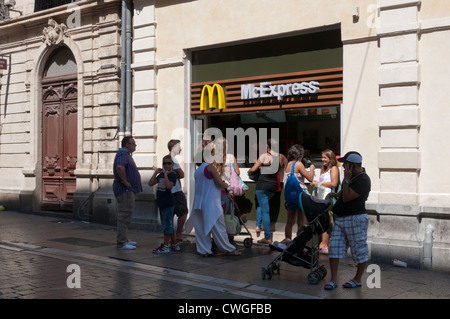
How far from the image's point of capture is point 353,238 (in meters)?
6.64

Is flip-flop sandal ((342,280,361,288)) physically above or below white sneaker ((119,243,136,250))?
below

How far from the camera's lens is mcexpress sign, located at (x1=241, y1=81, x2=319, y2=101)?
10062mm

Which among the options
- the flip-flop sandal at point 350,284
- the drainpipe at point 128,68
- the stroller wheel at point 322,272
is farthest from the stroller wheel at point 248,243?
the drainpipe at point 128,68

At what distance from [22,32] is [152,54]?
5.39 metres

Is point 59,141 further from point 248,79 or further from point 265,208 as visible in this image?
point 265,208

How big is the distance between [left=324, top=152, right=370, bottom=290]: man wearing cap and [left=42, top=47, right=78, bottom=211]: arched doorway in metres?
9.21

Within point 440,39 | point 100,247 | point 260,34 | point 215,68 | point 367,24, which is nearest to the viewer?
point 440,39

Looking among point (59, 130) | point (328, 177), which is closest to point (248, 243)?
point (328, 177)

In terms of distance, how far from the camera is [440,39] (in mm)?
8406

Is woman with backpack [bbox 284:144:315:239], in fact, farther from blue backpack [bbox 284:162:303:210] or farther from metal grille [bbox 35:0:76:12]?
metal grille [bbox 35:0:76:12]

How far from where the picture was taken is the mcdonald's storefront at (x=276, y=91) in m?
9.99

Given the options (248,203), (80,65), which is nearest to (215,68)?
(248,203)

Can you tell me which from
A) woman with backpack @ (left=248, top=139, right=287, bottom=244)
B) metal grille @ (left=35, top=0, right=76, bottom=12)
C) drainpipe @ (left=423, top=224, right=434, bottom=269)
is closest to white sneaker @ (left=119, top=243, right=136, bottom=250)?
woman with backpack @ (left=248, top=139, right=287, bottom=244)
